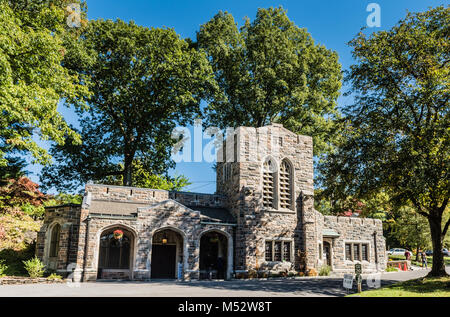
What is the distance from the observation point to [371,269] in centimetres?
2694

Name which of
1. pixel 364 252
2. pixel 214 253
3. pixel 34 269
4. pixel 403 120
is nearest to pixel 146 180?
pixel 214 253

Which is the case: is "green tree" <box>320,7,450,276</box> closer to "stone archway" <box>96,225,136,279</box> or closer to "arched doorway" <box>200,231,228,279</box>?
"arched doorway" <box>200,231,228,279</box>

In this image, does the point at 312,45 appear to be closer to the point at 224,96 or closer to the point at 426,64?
the point at 224,96

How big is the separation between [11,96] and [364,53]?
55.3ft

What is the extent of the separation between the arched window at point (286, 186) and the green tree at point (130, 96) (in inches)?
361

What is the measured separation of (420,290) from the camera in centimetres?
1409

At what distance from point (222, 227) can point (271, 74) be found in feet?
45.6

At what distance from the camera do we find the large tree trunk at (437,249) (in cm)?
1717

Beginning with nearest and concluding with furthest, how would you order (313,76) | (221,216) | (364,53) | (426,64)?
(426,64) < (364,53) < (221,216) < (313,76)

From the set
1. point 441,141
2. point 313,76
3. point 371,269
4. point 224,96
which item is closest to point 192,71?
point 224,96

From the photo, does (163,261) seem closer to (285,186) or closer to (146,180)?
(285,186)

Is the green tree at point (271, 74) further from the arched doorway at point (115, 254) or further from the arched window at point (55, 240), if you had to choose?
the arched window at point (55, 240)

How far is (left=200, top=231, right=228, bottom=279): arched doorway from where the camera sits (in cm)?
2112

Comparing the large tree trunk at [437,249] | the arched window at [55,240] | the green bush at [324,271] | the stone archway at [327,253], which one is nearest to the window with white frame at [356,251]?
the stone archway at [327,253]
